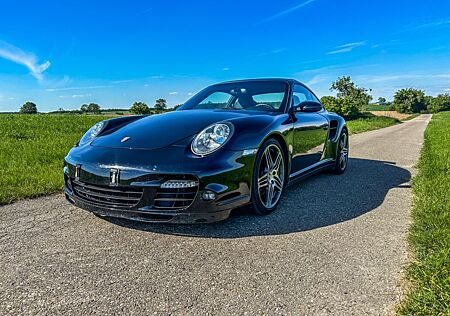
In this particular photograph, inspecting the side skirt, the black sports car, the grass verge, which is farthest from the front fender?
the grass verge

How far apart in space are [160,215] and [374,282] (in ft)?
4.64

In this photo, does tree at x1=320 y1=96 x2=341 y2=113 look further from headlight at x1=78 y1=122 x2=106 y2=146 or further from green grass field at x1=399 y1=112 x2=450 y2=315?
headlight at x1=78 y1=122 x2=106 y2=146

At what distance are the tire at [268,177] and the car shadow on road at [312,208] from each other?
109 millimetres

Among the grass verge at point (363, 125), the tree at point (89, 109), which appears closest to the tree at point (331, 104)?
the grass verge at point (363, 125)

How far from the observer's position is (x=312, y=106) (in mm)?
3738

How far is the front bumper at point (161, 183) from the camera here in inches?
94.0

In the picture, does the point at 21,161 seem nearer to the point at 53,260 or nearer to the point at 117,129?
the point at 117,129

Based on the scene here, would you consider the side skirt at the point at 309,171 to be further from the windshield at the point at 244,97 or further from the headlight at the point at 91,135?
the headlight at the point at 91,135

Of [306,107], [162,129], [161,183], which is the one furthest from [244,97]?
[161,183]

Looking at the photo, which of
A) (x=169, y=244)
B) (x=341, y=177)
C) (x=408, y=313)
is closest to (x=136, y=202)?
(x=169, y=244)

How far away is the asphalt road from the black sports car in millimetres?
218

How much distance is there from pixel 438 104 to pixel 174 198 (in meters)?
118

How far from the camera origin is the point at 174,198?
2395 mm

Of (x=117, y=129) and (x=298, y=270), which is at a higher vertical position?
(x=117, y=129)
